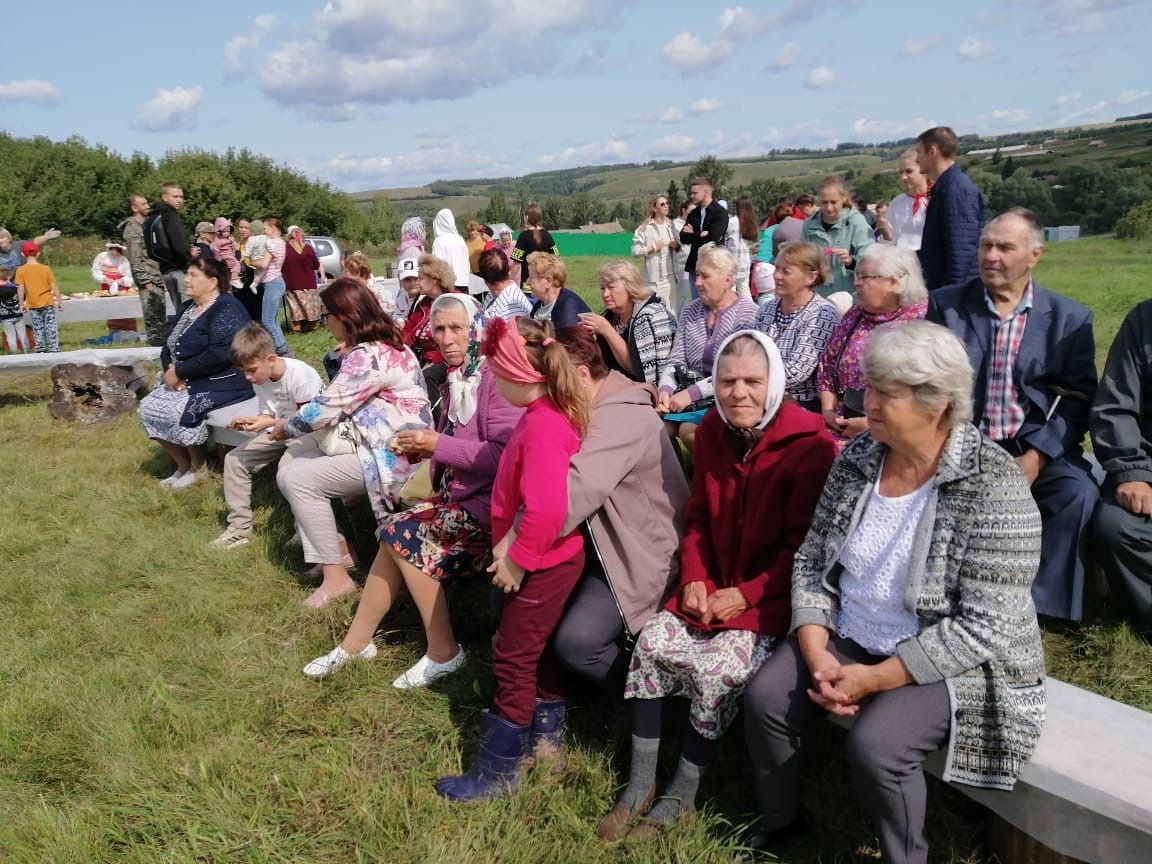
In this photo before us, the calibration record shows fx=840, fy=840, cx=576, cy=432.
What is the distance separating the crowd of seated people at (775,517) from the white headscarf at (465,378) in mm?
17

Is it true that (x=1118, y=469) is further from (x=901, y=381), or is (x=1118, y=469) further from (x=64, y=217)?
(x=64, y=217)

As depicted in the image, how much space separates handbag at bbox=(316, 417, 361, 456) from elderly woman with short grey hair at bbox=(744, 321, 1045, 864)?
262 cm

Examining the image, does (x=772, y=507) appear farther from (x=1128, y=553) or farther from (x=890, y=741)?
(x=1128, y=553)

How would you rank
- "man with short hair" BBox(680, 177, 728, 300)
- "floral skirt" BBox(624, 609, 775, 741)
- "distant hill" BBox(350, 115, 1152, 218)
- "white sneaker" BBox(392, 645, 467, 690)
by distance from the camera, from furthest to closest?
"distant hill" BBox(350, 115, 1152, 218)
"man with short hair" BBox(680, 177, 728, 300)
"white sneaker" BBox(392, 645, 467, 690)
"floral skirt" BBox(624, 609, 775, 741)

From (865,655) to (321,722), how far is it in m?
2.08

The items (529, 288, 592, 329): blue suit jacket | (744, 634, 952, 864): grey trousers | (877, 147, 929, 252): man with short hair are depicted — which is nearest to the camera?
(744, 634, 952, 864): grey trousers

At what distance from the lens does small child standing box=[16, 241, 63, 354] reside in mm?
11578

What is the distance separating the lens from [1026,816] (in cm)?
215

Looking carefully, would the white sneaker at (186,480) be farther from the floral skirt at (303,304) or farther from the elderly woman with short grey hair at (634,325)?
the floral skirt at (303,304)

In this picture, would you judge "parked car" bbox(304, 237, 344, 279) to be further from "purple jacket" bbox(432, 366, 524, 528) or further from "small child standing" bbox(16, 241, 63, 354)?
"purple jacket" bbox(432, 366, 524, 528)

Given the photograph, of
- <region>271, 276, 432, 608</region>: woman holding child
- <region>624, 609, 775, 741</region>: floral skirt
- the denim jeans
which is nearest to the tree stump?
the denim jeans

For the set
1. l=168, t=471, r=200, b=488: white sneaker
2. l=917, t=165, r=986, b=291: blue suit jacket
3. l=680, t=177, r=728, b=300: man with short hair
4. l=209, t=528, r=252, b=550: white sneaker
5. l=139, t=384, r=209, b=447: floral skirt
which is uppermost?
l=680, t=177, r=728, b=300: man with short hair

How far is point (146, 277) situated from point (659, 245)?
695 cm

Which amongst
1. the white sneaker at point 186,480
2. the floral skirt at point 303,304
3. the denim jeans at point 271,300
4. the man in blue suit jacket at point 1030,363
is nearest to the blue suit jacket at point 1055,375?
the man in blue suit jacket at point 1030,363
